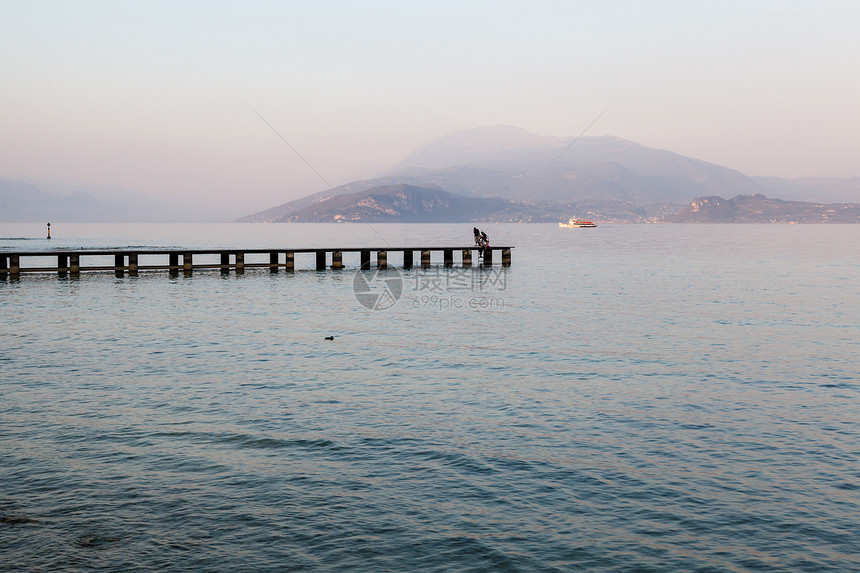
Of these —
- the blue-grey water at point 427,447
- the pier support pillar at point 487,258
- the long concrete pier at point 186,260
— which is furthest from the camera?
the pier support pillar at point 487,258

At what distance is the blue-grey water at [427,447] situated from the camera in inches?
360

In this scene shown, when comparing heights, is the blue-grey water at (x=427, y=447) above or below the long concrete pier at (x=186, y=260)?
below

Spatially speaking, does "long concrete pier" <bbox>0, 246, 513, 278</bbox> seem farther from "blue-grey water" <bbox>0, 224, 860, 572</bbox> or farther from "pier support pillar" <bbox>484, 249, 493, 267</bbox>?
"blue-grey water" <bbox>0, 224, 860, 572</bbox>

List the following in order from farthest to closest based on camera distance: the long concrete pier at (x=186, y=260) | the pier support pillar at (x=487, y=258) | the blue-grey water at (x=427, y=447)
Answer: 1. the pier support pillar at (x=487, y=258)
2. the long concrete pier at (x=186, y=260)
3. the blue-grey water at (x=427, y=447)

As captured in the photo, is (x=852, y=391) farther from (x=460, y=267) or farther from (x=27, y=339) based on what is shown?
(x=460, y=267)

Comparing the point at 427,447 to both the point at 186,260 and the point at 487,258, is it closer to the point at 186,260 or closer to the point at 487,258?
the point at 186,260

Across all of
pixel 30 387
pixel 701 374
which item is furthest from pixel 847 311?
pixel 30 387

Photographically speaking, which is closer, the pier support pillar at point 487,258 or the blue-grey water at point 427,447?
the blue-grey water at point 427,447

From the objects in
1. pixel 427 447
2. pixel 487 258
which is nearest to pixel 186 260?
pixel 487 258

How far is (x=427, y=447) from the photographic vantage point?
527 inches

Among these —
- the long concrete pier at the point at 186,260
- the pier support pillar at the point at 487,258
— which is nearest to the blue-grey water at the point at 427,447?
the long concrete pier at the point at 186,260

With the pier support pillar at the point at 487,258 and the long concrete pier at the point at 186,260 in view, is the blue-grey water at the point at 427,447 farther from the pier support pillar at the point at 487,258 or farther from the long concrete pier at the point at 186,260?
the pier support pillar at the point at 487,258

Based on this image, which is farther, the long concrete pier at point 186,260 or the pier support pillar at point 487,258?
the pier support pillar at point 487,258

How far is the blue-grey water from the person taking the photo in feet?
30.0
